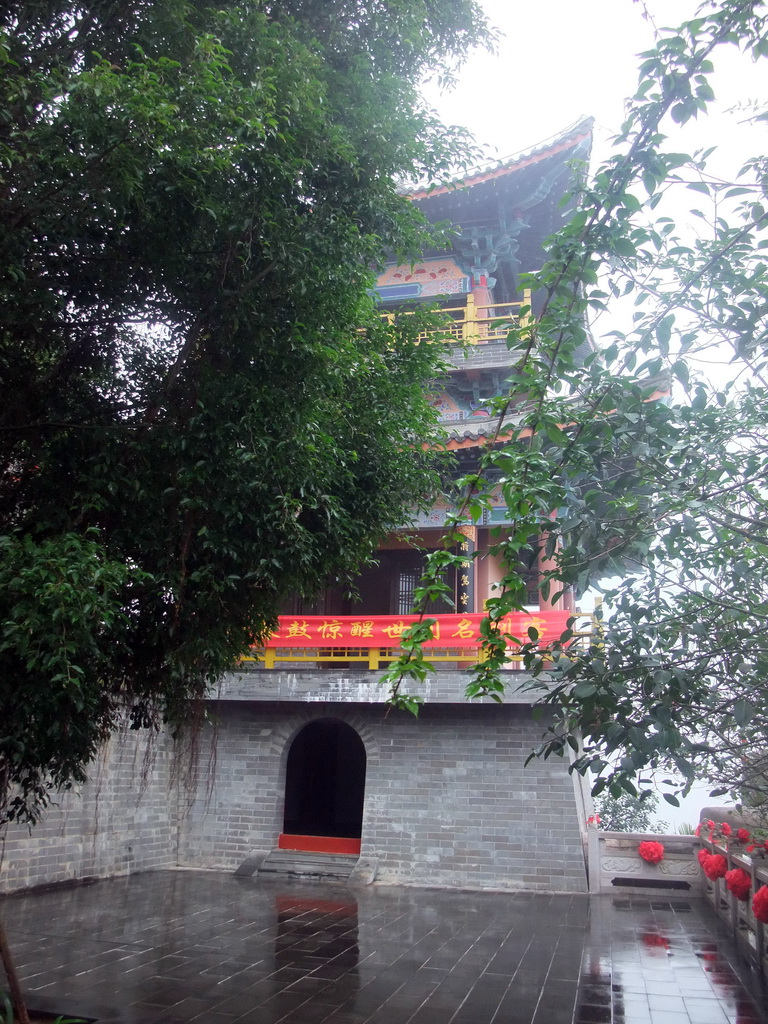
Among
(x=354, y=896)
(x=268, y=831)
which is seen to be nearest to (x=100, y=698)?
(x=354, y=896)

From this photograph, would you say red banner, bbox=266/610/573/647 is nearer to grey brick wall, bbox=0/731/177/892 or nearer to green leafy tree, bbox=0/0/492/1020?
grey brick wall, bbox=0/731/177/892

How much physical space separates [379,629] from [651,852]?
4544mm

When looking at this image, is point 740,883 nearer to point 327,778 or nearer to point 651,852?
point 651,852

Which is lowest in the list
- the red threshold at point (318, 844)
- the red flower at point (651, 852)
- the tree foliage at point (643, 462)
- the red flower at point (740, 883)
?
the red threshold at point (318, 844)

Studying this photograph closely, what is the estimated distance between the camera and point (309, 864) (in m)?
11.5

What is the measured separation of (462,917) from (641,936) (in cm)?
190

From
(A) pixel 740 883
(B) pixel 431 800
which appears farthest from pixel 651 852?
(A) pixel 740 883

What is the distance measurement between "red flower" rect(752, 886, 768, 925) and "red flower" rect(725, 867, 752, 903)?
90cm

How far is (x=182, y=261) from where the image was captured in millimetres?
4738

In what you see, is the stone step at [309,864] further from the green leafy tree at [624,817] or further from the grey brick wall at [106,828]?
the green leafy tree at [624,817]

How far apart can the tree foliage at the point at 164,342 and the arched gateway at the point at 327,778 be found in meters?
9.20

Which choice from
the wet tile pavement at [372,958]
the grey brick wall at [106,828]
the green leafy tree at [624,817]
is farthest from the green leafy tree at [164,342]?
the green leafy tree at [624,817]

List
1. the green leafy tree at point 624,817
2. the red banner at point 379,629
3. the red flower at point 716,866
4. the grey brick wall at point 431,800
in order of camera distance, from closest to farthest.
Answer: the red flower at point 716,866, the grey brick wall at point 431,800, the red banner at point 379,629, the green leafy tree at point 624,817

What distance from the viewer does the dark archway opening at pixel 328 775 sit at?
14.1 metres
